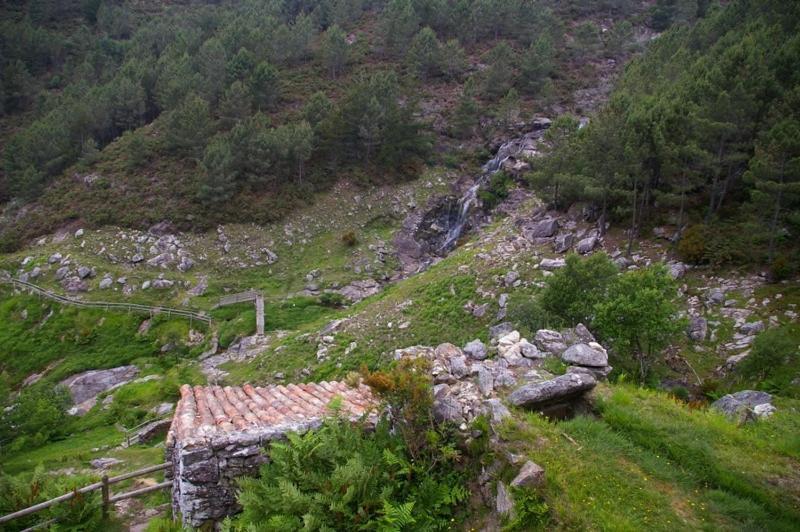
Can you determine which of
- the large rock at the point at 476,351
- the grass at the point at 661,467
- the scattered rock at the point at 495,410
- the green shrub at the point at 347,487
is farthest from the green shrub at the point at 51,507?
the large rock at the point at 476,351

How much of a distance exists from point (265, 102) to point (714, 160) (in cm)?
4365

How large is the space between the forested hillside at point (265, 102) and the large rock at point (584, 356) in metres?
34.3

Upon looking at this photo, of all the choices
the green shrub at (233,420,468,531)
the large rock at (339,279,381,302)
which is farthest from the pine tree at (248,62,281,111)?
the green shrub at (233,420,468,531)

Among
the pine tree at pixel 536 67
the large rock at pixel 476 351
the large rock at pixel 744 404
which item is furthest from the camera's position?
the pine tree at pixel 536 67

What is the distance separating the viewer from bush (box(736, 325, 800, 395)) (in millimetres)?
14328

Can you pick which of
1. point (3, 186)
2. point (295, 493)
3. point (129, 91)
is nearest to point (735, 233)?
point (295, 493)

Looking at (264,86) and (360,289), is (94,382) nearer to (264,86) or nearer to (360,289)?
(360,289)

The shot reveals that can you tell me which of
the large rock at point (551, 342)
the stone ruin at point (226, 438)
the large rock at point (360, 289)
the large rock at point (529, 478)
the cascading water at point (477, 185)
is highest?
the large rock at point (529, 478)

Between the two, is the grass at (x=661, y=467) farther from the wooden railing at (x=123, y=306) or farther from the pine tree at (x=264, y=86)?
the pine tree at (x=264, y=86)

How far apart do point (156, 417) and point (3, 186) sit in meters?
45.6

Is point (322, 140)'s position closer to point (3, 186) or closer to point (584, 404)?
point (3, 186)

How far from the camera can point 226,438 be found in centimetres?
798

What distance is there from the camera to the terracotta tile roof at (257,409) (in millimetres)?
8289

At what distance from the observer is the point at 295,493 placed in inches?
255
